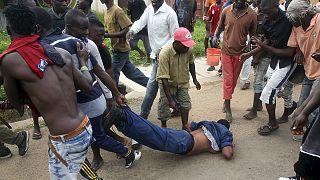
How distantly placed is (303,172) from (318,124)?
428 mm

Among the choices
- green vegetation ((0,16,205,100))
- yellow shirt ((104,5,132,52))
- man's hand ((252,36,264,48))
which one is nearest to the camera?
man's hand ((252,36,264,48))

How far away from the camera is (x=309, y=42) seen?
12.4ft

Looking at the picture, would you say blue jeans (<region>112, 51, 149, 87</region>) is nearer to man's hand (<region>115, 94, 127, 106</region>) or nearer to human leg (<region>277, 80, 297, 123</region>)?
man's hand (<region>115, 94, 127, 106</region>)

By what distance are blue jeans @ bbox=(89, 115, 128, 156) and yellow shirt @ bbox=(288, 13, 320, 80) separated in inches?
85.9

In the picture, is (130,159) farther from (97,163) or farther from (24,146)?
(24,146)

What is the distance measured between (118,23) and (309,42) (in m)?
2.66

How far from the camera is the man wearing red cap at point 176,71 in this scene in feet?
13.3

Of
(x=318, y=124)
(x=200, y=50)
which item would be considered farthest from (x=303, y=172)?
(x=200, y=50)

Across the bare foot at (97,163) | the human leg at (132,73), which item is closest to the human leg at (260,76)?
the human leg at (132,73)

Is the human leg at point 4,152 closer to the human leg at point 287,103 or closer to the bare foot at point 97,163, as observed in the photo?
the bare foot at point 97,163

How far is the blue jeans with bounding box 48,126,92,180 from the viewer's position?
2555 mm

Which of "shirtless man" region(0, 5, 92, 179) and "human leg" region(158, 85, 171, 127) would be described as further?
"human leg" region(158, 85, 171, 127)

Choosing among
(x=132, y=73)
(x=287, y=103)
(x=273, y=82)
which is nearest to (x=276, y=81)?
(x=273, y=82)

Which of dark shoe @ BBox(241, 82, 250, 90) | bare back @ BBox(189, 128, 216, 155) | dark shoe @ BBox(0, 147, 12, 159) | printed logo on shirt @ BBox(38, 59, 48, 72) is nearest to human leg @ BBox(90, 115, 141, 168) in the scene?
bare back @ BBox(189, 128, 216, 155)
